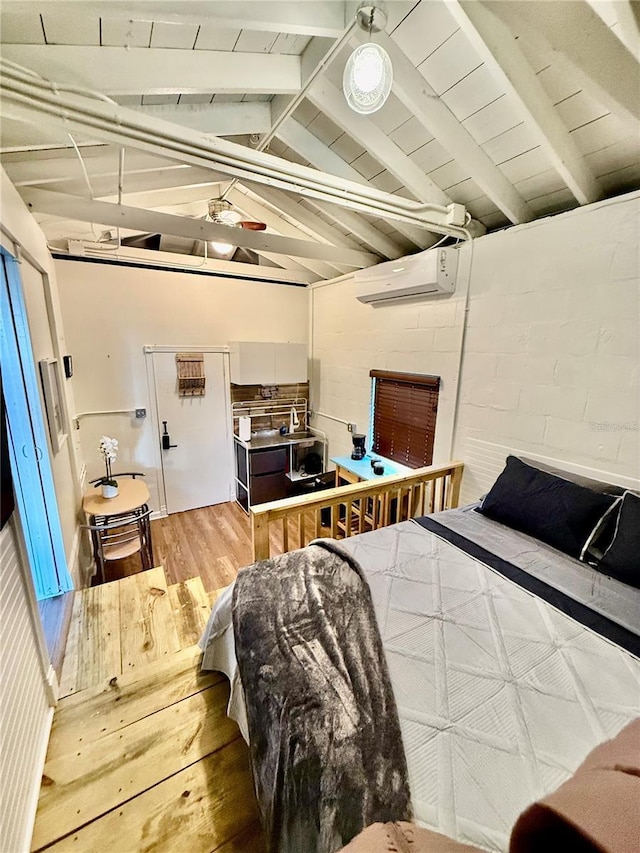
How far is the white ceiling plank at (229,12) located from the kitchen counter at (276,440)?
3186mm

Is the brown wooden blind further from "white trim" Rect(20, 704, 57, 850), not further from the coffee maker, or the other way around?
"white trim" Rect(20, 704, 57, 850)

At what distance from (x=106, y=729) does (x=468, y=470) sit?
2.50 m

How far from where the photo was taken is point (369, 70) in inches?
43.7

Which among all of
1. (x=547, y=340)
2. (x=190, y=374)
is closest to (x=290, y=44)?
(x=547, y=340)

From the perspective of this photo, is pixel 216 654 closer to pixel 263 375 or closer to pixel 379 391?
pixel 379 391

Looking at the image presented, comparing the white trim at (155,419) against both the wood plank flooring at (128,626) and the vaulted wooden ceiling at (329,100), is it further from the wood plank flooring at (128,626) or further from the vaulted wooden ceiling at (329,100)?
the wood plank flooring at (128,626)

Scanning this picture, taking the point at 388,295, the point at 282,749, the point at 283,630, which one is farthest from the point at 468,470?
the point at 282,749

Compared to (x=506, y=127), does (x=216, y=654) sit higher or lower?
lower

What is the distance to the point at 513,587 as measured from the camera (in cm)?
147

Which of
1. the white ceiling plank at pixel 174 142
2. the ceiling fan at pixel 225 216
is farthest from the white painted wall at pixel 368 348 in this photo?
the ceiling fan at pixel 225 216

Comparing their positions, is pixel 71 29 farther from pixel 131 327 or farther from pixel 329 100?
pixel 131 327

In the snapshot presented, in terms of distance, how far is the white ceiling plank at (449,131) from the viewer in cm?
150

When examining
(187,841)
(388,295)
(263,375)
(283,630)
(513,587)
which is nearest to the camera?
(187,841)

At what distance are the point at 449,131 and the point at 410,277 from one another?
102 centimetres
